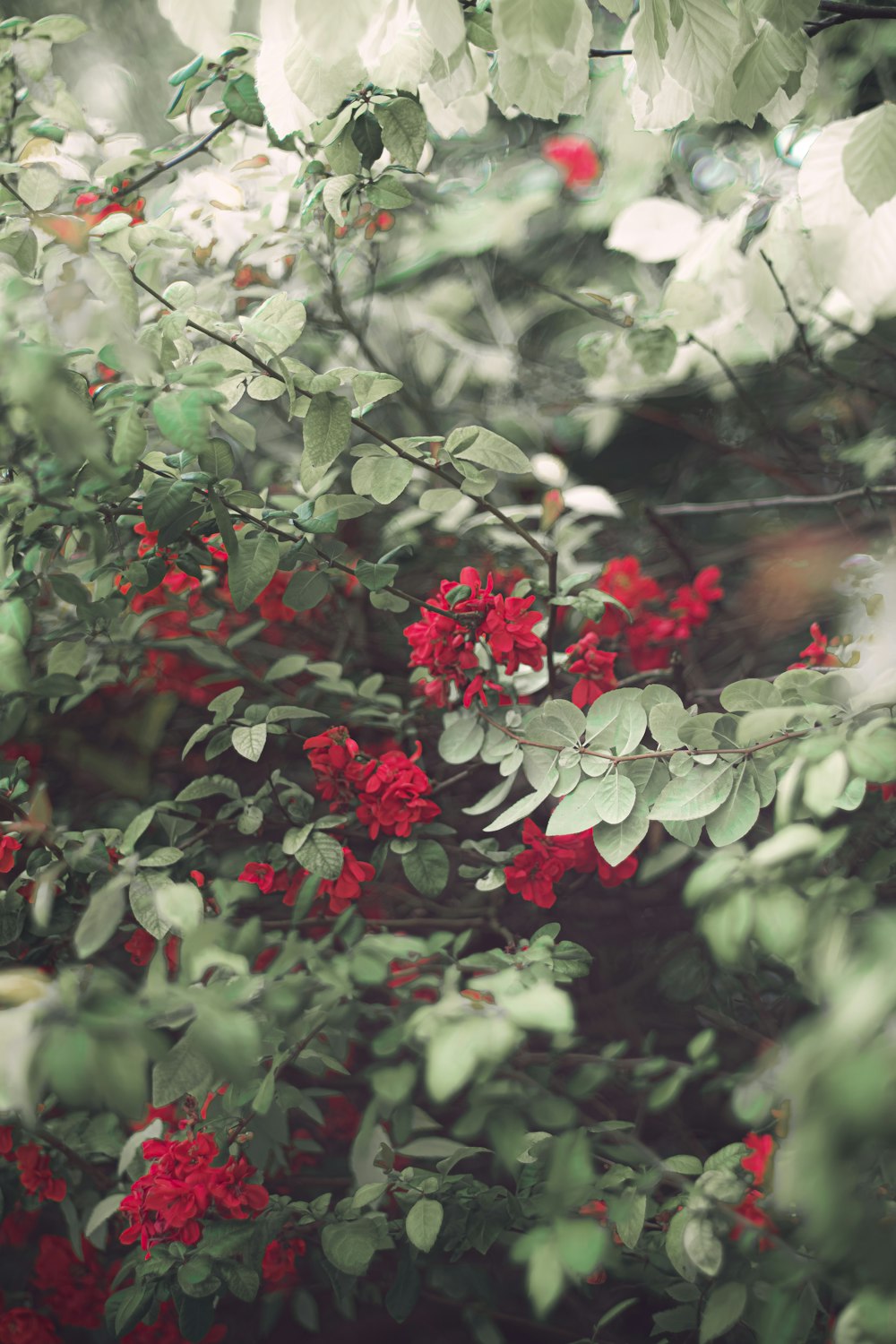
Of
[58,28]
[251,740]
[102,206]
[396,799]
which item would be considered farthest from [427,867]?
[58,28]

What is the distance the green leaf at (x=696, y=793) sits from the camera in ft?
1.89

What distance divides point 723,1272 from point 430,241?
4.16 feet

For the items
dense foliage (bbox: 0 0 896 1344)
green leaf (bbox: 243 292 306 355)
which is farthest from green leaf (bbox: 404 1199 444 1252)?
green leaf (bbox: 243 292 306 355)

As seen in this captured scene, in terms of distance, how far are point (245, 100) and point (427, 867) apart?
661 millimetres

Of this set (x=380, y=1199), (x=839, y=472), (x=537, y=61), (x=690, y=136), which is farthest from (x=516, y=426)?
(x=380, y=1199)

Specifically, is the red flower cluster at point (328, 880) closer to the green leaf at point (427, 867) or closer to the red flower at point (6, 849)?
the green leaf at point (427, 867)

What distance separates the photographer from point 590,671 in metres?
0.82

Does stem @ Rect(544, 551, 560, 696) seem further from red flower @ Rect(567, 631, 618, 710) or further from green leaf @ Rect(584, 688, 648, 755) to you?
green leaf @ Rect(584, 688, 648, 755)

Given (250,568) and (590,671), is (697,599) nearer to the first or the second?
(590,671)

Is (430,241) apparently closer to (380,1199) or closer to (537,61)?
(537,61)

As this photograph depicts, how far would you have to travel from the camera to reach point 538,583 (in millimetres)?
828

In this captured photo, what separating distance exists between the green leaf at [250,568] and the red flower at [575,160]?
109 cm

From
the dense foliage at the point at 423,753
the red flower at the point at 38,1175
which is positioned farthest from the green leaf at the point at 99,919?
the red flower at the point at 38,1175

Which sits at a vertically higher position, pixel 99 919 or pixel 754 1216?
pixel 99 919
